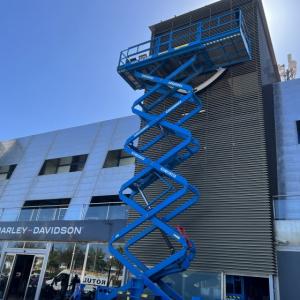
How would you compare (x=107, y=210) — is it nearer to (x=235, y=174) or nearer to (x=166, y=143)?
(x=166, y=143)

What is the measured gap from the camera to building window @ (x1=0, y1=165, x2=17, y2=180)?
23.9 m

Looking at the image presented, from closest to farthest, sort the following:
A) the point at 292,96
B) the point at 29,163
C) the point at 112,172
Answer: the point at 292,96
the point at 112,172
the point at 29,163

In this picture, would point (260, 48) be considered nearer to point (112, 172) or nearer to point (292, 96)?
point (292, 96)

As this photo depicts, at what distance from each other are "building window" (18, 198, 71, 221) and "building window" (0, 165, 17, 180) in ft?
17.3

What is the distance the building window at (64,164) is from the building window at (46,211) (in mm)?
2331

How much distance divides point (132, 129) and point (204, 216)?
8535mm

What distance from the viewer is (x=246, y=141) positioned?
44.7 feet

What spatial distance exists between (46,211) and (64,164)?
4360mm

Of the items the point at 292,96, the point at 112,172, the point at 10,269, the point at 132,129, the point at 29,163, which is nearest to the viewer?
the point at 292,96

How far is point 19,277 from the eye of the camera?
1783 centimetres

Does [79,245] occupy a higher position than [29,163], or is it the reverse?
[29,163]

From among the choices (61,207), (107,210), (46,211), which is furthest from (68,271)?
(46,211)

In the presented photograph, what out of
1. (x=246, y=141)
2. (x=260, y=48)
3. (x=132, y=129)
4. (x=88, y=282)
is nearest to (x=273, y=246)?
(x=246, y=141)

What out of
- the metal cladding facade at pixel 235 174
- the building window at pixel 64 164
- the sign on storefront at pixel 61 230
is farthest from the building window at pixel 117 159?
the sign on storefront at pixel 61 230
